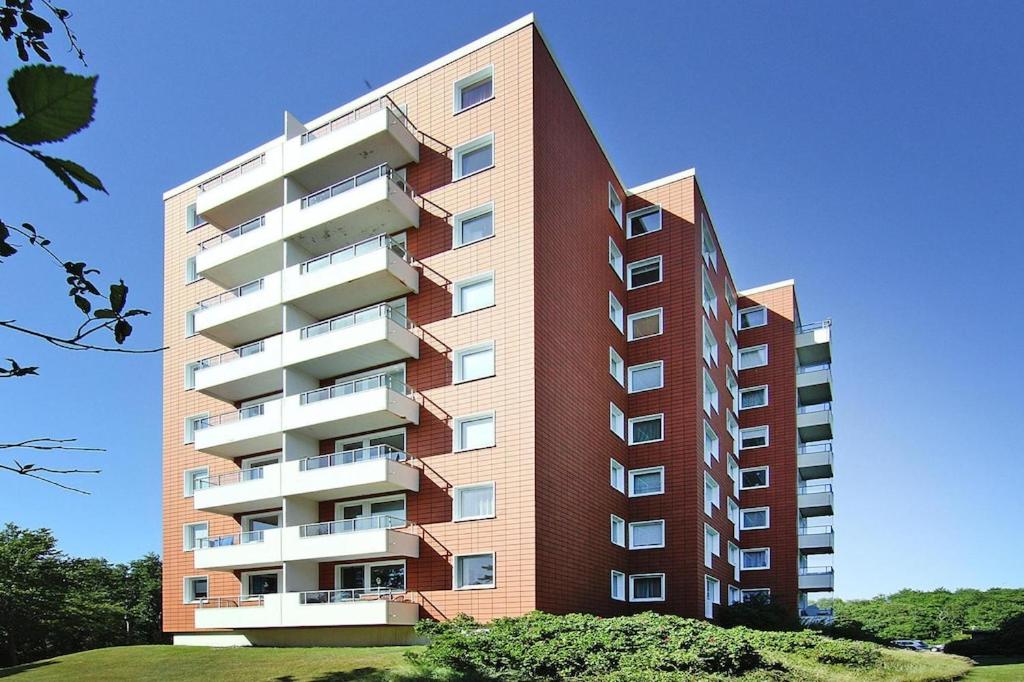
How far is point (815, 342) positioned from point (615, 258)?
2336cm

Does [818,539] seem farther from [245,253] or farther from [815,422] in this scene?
[245,253]

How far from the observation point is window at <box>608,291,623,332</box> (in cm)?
3473

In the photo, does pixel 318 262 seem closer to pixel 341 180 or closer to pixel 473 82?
pixel 341 180

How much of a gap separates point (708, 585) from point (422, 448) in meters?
15.7

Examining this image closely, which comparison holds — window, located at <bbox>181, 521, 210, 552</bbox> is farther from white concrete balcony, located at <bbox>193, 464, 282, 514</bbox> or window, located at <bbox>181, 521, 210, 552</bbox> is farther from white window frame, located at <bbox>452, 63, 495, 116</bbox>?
white window frame, located at <bbox>452, 63, 495, 116</bbox>

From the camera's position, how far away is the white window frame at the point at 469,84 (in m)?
29.6

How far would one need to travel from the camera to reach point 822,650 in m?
22.8

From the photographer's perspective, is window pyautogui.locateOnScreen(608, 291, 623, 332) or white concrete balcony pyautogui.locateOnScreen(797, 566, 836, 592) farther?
white concrete balcony pyautogui.locateOnScreen(797, 566, 836, 592)

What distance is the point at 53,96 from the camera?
1591 mm

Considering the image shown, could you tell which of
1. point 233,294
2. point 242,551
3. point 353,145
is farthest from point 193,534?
point 353,145

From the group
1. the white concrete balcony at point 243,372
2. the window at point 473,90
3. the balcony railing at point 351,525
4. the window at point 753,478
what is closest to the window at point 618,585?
the balcony railing at point 351,525

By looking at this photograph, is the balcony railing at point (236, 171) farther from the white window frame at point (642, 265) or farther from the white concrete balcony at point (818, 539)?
the white concrete balcony at point (818, 539)

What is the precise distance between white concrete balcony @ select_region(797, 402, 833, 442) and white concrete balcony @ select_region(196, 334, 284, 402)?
35341 mm

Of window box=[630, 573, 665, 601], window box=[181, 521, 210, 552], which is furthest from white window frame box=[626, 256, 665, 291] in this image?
window box=[181, 521, 210, 552]
